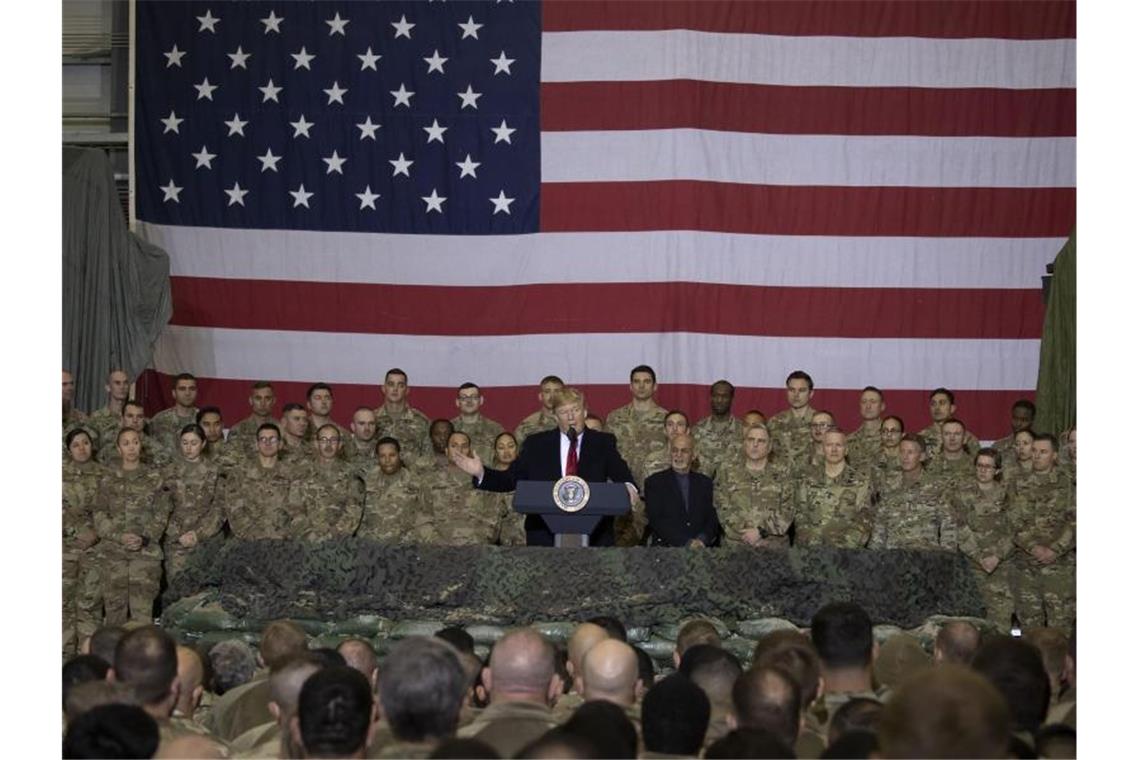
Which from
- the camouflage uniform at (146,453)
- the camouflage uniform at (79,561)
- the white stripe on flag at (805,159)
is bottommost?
the camouflage uniform at (79,561)

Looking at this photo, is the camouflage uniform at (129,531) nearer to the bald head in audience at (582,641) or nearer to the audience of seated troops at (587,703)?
the audience of seated troops at (587,703)

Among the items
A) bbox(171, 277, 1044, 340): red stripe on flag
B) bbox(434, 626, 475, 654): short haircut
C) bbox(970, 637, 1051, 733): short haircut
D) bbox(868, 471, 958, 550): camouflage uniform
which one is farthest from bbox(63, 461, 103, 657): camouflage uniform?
bbox(970, 637, 1051, 733): short haircut

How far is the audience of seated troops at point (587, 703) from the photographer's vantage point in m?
4.05

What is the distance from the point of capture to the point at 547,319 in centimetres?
1416

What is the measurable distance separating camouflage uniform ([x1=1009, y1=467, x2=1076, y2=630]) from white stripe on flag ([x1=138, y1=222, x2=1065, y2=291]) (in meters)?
3.22

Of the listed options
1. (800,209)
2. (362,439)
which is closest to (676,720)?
(362,439)

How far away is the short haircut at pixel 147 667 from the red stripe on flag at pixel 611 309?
357 inches

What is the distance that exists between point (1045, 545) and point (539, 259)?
16.1 ft

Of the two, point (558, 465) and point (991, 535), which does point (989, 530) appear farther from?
point (558, 465)

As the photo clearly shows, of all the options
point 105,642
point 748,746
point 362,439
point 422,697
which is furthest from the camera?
point 362,439

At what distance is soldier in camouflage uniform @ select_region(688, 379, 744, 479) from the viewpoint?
→ 12.1 meters

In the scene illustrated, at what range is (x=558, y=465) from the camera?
9.73m

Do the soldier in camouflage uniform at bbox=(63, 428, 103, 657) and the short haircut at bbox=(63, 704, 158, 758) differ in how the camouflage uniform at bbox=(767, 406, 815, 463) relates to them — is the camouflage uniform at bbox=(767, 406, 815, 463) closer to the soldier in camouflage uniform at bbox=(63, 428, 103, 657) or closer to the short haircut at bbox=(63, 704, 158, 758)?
the soldier in camouflage uniform at bbox=(63, 428, 103, 657)

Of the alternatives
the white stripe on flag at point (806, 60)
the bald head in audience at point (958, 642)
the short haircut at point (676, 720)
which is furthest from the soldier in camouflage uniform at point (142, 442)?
the short haircut at point (676, 720)
